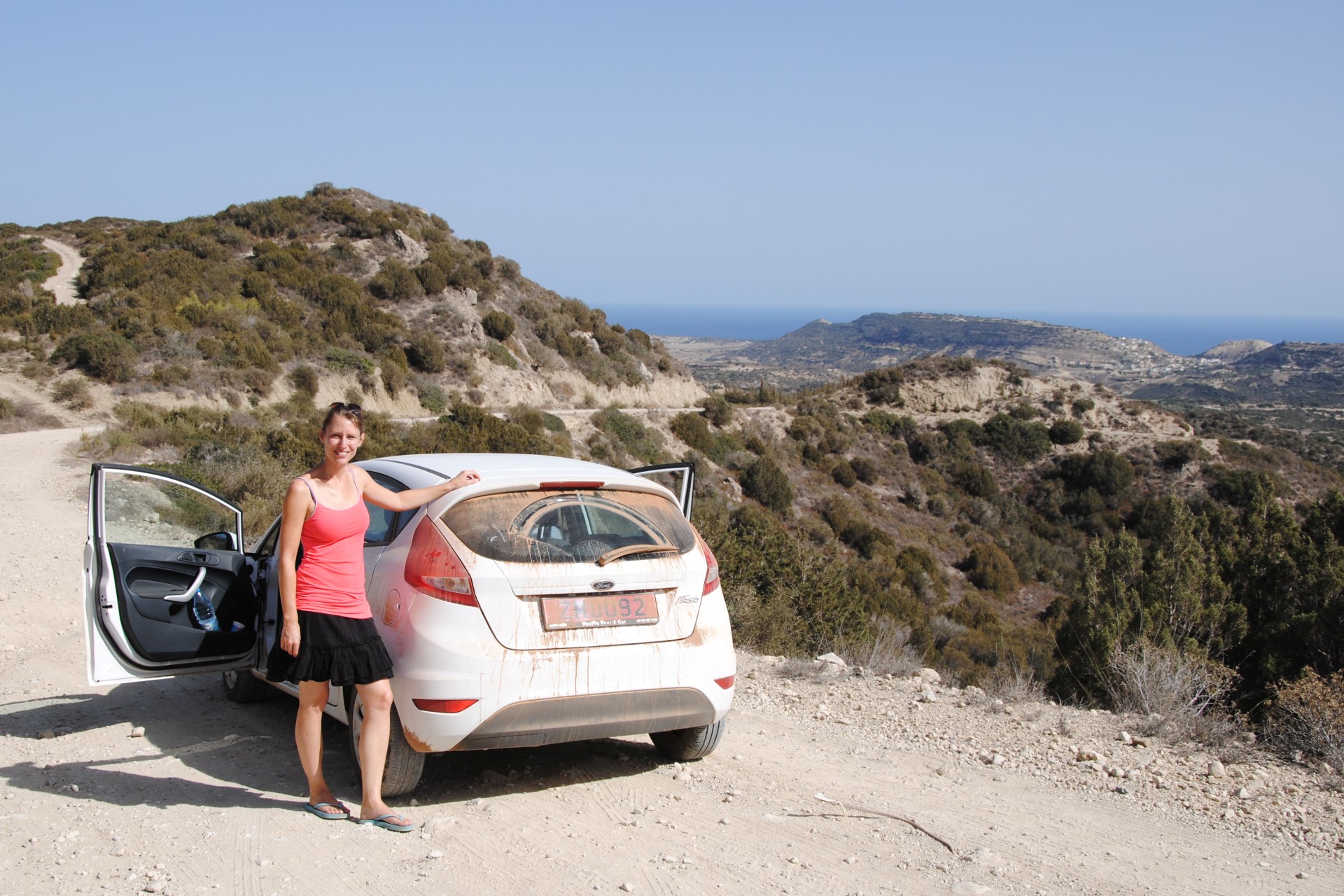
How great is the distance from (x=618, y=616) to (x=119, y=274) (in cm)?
3600

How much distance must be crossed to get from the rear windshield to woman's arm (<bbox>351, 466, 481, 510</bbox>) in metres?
0.10

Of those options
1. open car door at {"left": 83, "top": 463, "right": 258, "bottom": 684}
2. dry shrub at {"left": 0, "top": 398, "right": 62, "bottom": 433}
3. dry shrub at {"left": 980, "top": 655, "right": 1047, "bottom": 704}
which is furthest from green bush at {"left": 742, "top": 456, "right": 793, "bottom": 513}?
open car door at {"left": 83, "top": 463, "right": 258, "bottom": 684}

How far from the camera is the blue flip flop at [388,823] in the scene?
3986 mm

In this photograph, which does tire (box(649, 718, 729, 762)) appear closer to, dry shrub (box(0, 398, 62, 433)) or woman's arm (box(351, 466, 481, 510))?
woman's arm (box(351, 466, 481, 510))

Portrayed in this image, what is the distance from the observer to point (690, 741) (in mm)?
4953

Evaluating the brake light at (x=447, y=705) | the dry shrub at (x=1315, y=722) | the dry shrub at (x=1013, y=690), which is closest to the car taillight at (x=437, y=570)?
the brake light at (x=447, y=705)

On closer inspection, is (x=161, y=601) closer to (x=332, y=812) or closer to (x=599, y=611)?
(x=332, y=812)

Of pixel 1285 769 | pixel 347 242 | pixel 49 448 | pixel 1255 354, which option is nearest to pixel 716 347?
pixel 1255 354

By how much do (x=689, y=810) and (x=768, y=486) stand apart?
25.7 m

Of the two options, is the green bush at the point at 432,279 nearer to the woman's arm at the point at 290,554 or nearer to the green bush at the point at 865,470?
the green bush at the point at 865,470

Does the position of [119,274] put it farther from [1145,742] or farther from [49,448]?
[1145,742]

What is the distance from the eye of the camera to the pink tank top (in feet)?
12.9

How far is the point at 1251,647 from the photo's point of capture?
A: 9.55m

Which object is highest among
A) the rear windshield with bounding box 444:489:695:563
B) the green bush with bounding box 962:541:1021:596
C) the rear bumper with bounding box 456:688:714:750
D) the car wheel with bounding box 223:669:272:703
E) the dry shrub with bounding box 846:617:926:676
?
the rear windshield with bounding box 444:489:695:563
